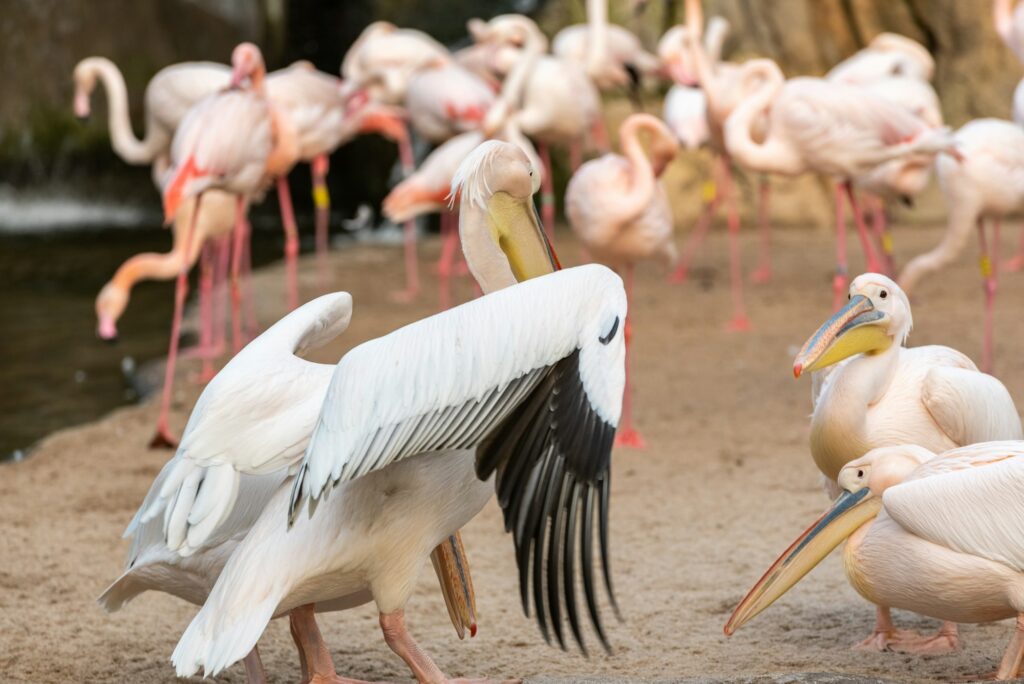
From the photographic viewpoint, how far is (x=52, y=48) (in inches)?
585

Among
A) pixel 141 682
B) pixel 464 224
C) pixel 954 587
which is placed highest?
pixel 464 224

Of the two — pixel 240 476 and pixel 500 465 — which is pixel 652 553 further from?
pixel 500 465

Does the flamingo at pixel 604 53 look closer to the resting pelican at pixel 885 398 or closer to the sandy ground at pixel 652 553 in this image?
the sandy ground at pixel 652 553

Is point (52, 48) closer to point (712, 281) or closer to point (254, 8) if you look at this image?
point (254, 8)

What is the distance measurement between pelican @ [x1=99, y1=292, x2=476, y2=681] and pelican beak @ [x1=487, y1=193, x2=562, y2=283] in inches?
16.6

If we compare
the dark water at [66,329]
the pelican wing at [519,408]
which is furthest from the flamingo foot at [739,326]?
the pelican wing at [519,408]

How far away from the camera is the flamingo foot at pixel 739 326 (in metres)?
8.56

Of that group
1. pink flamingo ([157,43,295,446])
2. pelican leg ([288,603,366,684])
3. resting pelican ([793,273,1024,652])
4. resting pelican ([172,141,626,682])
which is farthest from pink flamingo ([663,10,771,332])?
resting pelican ([172,141,626,682])

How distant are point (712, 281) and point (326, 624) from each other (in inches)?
251

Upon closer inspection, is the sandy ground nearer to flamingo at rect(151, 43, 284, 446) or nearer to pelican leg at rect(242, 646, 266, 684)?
pelican leg at rect(242, 646, 266, 684)

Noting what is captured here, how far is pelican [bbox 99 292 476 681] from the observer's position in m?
3.22

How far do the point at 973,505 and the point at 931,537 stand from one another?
4.9 inches

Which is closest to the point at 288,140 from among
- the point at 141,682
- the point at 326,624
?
the point at 326,624

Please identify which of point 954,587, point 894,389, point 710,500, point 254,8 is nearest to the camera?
point 954,587
